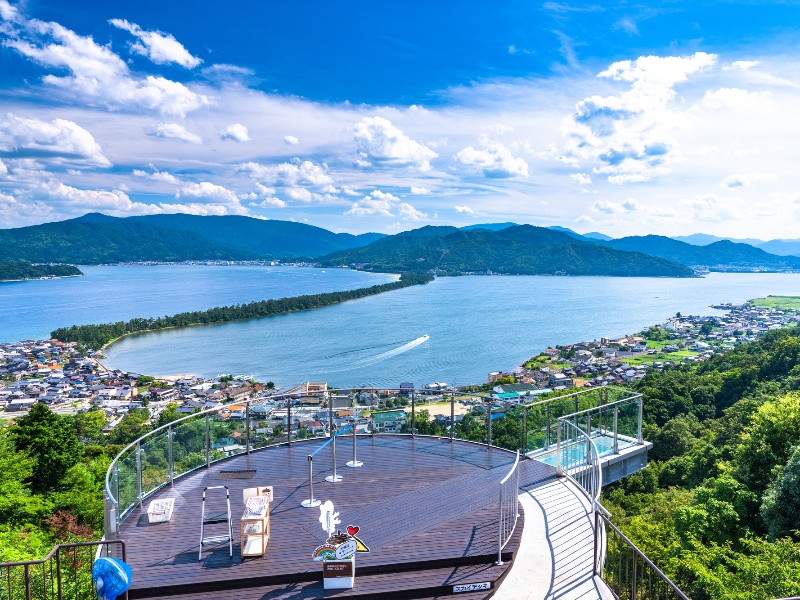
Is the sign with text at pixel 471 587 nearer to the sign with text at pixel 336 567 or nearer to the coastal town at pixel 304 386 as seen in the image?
the sign with text at pixel 336 567

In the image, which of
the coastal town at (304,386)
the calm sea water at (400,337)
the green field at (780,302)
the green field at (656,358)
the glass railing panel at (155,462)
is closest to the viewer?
the glass railing panel at (155,462)

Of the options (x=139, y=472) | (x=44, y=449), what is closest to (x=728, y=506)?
(x=139, y=472)

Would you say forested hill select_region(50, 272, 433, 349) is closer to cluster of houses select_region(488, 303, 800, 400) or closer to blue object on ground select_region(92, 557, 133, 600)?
cluster of houses select_region(488, 303, 800, 400)

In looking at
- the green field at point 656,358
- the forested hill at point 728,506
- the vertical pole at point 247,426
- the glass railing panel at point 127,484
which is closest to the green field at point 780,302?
the green field at point 656,358

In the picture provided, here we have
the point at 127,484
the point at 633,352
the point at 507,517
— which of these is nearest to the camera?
the point at 507,517

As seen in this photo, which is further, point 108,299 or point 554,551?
point 108,299

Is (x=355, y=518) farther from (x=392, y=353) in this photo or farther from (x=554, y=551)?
(x=392, y=353)

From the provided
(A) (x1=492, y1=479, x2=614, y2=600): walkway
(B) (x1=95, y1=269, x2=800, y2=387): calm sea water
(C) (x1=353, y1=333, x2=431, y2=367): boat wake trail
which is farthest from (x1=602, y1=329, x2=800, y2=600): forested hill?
(C) (x1=353, y1=333, x2=431, y2=367): boat wake trail
